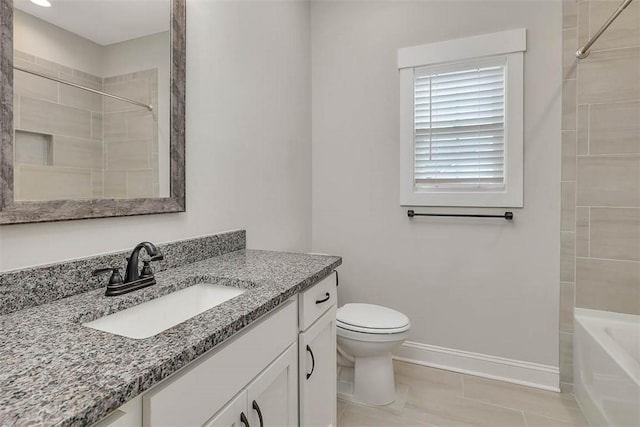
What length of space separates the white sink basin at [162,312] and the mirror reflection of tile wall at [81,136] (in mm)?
397

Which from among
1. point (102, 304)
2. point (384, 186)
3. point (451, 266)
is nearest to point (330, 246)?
point (384, 186)

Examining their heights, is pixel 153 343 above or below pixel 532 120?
below

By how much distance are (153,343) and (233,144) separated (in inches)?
50.0

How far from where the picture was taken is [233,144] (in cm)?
179

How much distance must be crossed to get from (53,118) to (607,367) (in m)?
2.41

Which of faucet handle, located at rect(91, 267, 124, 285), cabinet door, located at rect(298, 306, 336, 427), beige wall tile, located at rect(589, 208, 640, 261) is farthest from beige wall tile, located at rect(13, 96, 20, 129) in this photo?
beige wall tile, located at rect(589, 208, 640, 261)

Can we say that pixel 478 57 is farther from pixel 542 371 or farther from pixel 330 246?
pixel 542 371

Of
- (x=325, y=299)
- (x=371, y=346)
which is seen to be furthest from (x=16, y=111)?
(x=371, y=346)

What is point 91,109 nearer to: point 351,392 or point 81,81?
point 81,81

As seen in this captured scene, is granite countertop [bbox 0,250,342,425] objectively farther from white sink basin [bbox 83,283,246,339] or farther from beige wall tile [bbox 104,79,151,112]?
beige wall tile [bbox 104,79,151,112]

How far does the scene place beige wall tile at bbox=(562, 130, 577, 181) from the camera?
2.01 m

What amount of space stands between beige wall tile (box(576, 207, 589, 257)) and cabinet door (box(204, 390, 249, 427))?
207 centimetres

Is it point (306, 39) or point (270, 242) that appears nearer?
point (270, 242)

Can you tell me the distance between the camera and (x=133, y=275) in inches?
43.2
